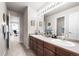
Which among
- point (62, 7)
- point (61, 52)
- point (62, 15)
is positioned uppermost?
point (62, 7)

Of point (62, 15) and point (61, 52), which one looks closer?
point (61, 52)

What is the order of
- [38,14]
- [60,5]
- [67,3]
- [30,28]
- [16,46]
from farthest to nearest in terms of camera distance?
[30,28] → [16,46] → [38,14] → [60,5] → [67,3]

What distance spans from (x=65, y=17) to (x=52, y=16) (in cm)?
39

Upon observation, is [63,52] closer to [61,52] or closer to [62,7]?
[61,52]

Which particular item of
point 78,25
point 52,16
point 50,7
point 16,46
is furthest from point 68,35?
point 16,46

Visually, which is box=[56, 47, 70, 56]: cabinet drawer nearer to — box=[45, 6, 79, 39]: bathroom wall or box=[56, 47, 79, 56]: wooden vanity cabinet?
box=[56, 47, 79, 56]: wooden vanity cabinet

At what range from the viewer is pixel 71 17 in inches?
102

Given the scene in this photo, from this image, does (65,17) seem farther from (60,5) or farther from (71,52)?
(71,52)

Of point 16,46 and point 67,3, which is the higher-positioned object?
point 67,3

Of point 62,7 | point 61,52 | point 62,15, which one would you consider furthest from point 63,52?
point 62,7

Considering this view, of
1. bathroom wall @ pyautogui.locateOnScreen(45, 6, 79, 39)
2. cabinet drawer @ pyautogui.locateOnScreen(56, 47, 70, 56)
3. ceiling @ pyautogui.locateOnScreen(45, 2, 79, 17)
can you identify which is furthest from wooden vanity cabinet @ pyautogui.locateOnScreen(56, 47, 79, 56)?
ceiling @ pyautogui.locateOnScreen(45, 2, 79, 17)

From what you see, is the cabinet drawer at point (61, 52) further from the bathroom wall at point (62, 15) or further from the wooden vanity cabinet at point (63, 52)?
the bathroom wall at point (62, 15)

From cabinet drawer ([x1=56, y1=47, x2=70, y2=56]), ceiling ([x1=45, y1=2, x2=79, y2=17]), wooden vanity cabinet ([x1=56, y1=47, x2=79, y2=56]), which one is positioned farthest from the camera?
ceiling ([x1=45, y1=2, x2=79, y2=17])

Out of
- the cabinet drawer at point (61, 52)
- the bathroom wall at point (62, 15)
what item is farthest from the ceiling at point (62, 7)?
the cabinet drawer at point (61, 52)
